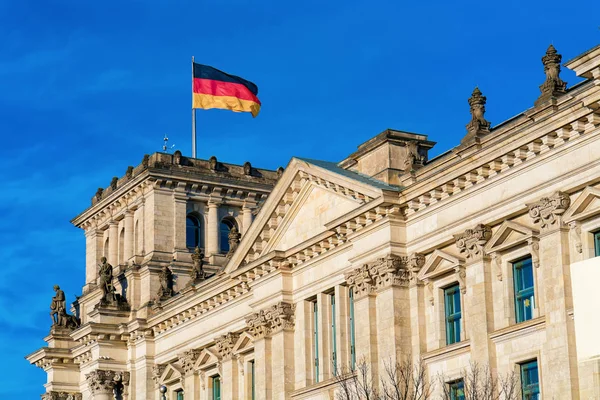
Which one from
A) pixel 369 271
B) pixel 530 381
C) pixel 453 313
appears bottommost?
pixel 530 381

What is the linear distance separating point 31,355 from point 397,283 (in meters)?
30.3

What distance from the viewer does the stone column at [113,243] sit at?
72375mm

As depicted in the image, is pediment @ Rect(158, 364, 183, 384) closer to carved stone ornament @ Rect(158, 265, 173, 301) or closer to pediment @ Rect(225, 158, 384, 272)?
carved stone ornament @ Rect(158, 265, 173, 301)

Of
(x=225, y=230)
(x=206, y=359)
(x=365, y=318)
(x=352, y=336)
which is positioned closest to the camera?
(x=365, y=318)

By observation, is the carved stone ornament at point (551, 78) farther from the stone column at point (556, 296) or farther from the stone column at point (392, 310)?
the stone column at point (392, 310)

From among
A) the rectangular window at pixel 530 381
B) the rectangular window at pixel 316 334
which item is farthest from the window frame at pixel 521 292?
the rectangular window at pixel 316 334

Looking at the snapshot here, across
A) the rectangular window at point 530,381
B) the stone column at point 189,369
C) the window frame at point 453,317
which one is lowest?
the rectangular window at point 530,381

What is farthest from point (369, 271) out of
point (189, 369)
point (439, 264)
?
point (189, 369)

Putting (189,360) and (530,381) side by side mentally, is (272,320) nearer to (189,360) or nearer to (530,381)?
(189,360)

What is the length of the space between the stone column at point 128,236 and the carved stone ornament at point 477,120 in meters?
28.7

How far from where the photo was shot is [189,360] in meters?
61.0

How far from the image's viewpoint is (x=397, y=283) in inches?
1845

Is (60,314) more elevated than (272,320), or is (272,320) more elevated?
(60,314)

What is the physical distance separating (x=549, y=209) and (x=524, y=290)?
2967mm
